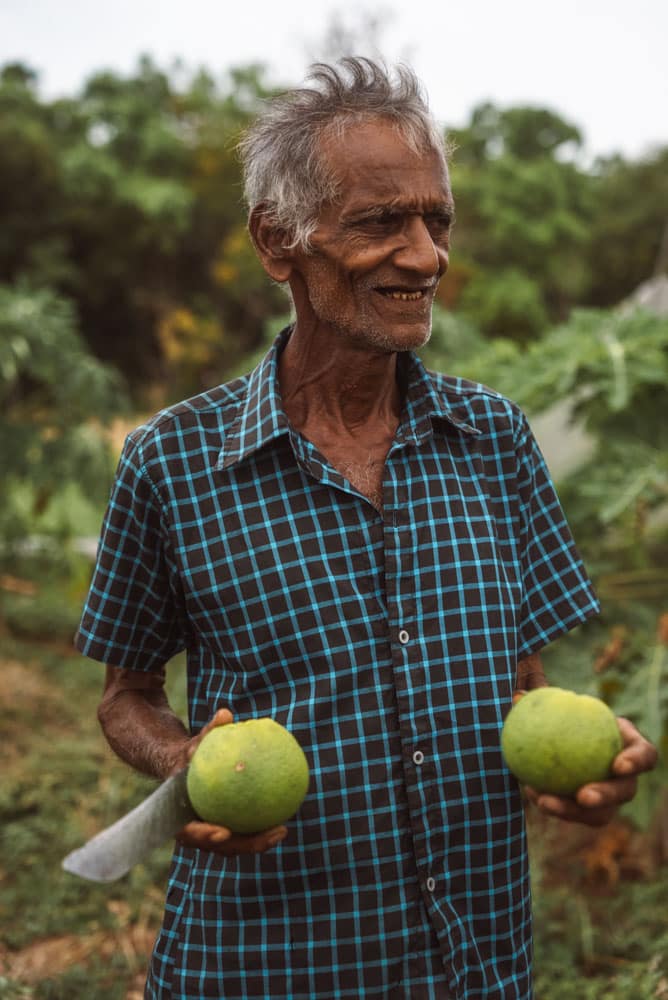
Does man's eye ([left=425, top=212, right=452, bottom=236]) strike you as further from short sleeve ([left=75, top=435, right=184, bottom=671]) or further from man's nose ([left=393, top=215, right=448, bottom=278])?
short sleeve ([left=75, top=435, right=184, bottom=671])

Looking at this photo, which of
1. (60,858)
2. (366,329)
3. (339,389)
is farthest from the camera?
(60,858)

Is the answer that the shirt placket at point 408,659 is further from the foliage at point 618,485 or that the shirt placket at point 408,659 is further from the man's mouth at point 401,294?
the foliage at point 618,485

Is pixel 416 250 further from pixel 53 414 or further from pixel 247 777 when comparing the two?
pixel 53 414

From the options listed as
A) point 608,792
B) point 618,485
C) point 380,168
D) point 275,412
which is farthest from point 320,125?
point 618,485

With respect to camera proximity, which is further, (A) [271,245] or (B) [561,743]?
(A) [271,245]

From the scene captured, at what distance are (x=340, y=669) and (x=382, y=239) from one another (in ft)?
2.47

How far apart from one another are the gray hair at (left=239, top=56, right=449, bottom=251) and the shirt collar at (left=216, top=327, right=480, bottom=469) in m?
0.27

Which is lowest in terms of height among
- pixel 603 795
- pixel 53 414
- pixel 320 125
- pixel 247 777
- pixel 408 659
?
pixel 603 795

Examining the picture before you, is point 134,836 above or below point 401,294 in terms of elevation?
below

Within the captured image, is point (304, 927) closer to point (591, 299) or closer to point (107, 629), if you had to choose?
point (107, 629)

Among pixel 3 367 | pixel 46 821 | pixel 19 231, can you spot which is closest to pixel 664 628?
pixel 46 821

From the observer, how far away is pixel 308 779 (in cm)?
167

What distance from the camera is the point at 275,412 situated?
1881 mm

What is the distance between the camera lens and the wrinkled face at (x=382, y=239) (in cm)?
179
